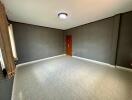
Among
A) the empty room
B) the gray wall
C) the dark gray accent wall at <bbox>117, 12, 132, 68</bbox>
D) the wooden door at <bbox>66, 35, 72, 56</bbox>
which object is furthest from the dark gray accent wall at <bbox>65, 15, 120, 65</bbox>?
the gray wall

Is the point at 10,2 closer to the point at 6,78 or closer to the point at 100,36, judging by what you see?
the point at 6,78

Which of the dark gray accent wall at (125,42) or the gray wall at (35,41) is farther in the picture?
the gray wall at (35,41)

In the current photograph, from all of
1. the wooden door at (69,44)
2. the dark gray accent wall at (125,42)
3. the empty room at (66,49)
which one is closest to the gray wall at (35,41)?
the empty room at (66,49)

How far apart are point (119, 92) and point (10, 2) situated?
4226 millimetres

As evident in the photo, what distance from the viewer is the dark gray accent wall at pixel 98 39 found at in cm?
390

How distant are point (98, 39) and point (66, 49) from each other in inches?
125

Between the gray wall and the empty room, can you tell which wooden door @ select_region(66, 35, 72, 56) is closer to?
the empty room

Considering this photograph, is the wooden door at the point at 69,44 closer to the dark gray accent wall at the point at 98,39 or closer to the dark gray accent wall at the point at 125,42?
the dark gray accent wall at the point at 98,39

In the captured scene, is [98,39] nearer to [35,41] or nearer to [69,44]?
[69,44]

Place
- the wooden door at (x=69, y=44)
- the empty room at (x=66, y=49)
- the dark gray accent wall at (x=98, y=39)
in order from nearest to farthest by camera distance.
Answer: the empty room at (x=66, y=49) → the dark gray accent wall at (x=98, y=39) → the wooden door at (x=69, y=44)

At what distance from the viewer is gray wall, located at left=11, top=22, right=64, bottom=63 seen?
4.18m

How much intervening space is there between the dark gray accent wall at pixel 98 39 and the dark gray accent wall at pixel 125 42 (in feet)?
0.71

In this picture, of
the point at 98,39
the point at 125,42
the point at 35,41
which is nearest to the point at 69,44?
the point at 98,39

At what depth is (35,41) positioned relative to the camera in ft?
15.8
